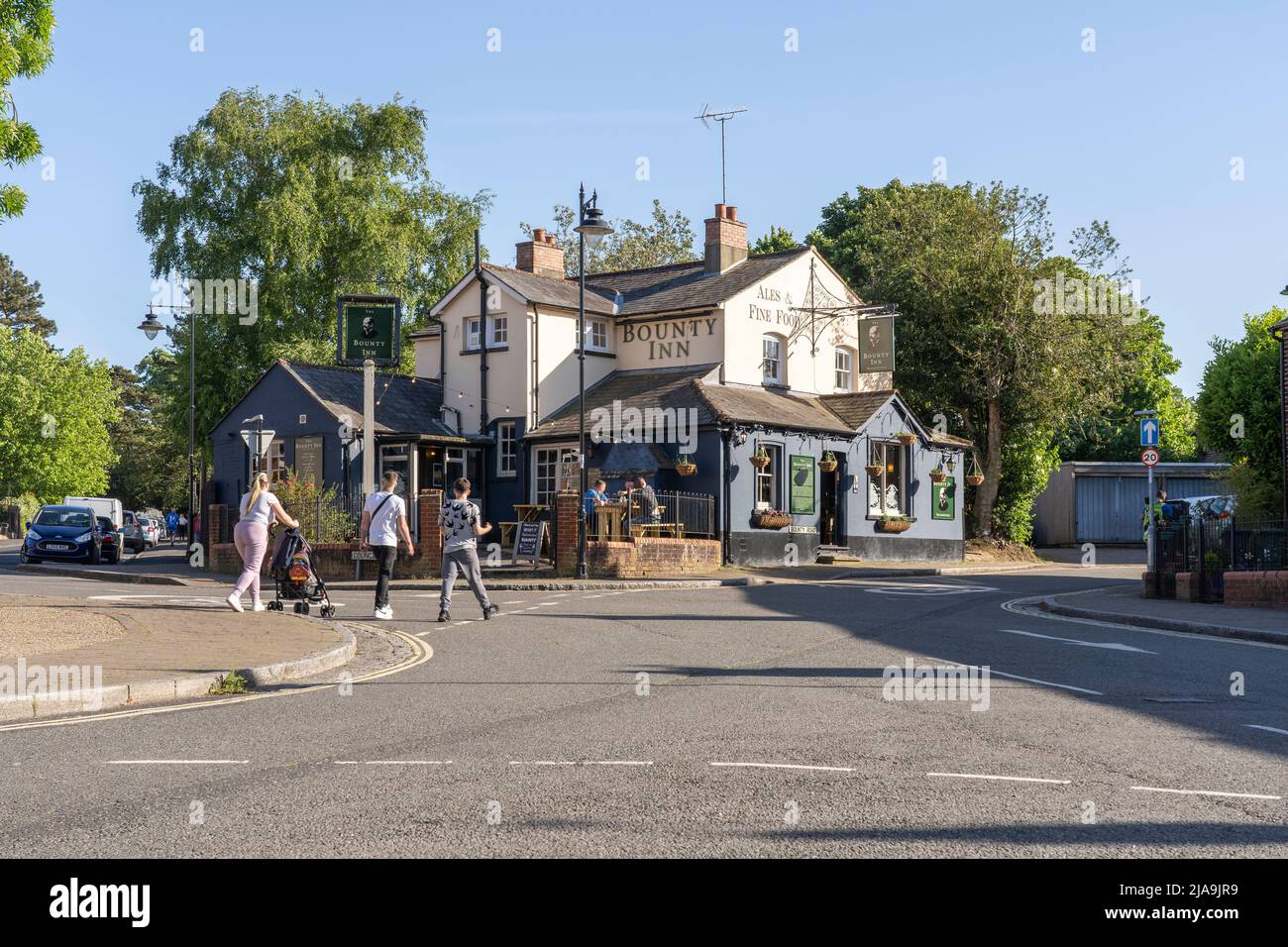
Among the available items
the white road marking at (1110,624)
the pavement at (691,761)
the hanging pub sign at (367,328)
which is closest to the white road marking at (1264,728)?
the pavement at (691,761)

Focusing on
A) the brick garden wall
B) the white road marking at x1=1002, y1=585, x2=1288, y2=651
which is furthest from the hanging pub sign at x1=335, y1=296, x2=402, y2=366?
the brick garden wall

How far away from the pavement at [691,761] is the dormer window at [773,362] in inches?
965

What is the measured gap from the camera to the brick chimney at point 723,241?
4075 centimetres

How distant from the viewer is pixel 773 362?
129ft

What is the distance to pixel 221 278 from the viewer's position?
156 ft

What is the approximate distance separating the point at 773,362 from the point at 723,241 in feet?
14.1

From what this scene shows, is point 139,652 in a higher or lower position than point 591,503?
lower

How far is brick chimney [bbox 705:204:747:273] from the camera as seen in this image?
4075cm

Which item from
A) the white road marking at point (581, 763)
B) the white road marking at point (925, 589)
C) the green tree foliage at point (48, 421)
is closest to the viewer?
the white road marking at point (581, 763)

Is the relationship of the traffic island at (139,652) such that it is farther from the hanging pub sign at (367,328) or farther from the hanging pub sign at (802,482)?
the hanging pub sign at (802,482)

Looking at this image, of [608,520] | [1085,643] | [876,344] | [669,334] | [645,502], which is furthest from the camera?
[876,344]

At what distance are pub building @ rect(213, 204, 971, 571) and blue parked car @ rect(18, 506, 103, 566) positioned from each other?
14.7 ft

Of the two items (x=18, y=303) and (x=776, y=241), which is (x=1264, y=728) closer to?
(x=776, y=241)

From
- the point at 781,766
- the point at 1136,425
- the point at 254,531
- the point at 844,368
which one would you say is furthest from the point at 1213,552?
the point at 1136,425
